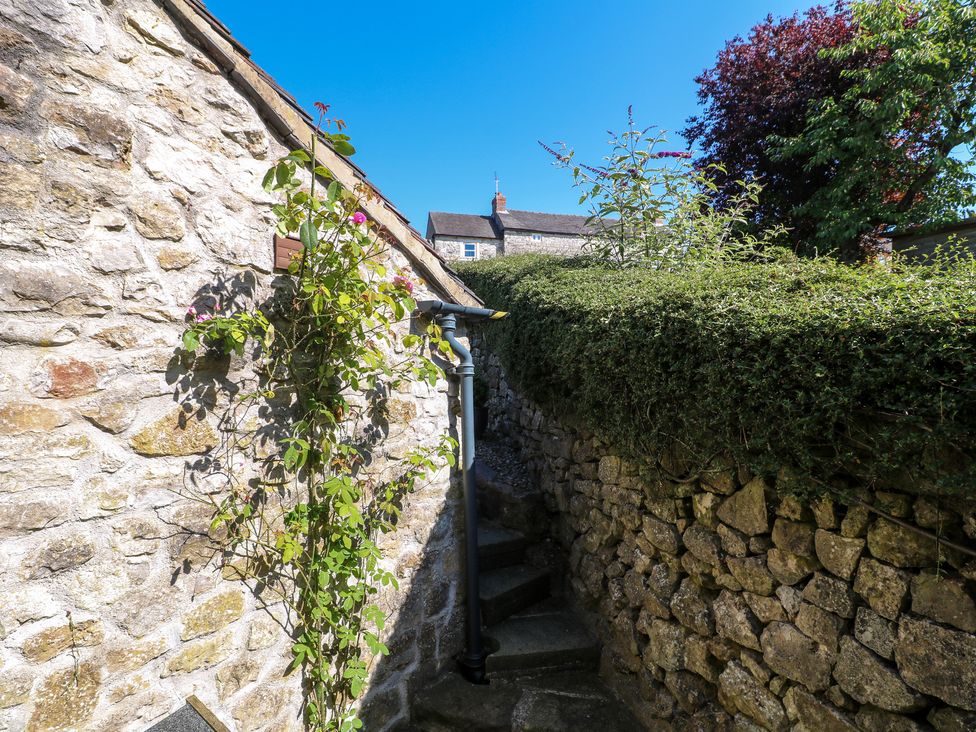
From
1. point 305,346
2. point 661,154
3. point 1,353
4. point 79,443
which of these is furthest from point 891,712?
point 661,154

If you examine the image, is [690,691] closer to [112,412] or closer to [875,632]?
[875,632]

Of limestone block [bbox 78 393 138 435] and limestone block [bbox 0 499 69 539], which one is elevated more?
limestone block [bbox 78 393 138 435]

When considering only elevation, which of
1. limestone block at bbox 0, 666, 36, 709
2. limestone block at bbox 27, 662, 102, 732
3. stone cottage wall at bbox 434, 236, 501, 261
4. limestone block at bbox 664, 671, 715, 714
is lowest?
limestone block at bbox 664, 671, 715, 714

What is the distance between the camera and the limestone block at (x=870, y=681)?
181 cm

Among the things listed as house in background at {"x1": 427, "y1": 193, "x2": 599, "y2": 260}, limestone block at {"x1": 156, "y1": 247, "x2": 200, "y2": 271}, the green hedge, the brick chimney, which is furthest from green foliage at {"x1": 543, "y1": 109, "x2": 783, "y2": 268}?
the brick chimney

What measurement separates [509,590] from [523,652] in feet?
1.64

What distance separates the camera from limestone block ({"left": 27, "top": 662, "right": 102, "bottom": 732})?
5.99 ft

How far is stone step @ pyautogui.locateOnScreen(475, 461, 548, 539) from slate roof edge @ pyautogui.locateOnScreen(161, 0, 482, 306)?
7.96 ft

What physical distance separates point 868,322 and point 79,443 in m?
3.32

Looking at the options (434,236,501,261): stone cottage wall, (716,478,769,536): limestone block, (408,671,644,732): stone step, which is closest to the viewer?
(716,478,769,536): limestone block

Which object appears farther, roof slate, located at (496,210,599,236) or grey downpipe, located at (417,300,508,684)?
roof slate, located at (496,210,599,236)

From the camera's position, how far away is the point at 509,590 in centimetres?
401

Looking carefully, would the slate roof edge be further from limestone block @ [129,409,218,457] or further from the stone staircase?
the stone staircase

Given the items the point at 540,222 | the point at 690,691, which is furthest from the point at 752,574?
the point at 540,222
